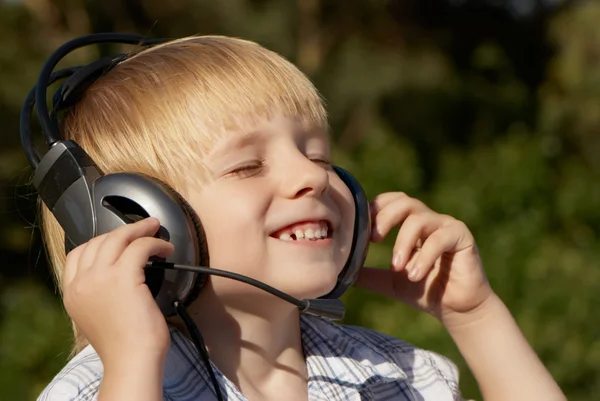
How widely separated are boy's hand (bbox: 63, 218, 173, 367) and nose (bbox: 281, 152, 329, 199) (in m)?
0.19

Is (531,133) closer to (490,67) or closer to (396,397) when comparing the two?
(490,67)

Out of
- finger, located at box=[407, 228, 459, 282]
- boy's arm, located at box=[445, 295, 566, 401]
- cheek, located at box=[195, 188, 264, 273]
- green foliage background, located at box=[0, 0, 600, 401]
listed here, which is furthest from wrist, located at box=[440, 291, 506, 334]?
green foliage background, located at box=[0, 0, 600, 401]

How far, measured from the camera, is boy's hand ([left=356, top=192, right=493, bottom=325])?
1.34 m

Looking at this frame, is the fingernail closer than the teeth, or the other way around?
the teeth

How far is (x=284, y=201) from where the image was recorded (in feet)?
3.68

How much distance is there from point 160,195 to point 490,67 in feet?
16.2

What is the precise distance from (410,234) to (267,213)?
31 centimetres

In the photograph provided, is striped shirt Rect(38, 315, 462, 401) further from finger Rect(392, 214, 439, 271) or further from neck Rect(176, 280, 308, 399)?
finger Rect(392, 214, 439, 271)

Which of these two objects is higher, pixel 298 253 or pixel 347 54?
pixel 298 253

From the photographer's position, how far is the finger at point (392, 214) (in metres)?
1.35

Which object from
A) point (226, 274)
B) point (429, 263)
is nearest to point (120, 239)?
point (226, 274)

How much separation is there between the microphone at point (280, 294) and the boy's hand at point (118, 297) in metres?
0.03

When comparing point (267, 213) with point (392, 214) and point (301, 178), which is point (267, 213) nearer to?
point (301, 178)

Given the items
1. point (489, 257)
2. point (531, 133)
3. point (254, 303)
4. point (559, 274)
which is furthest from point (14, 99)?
point (531, 133)
